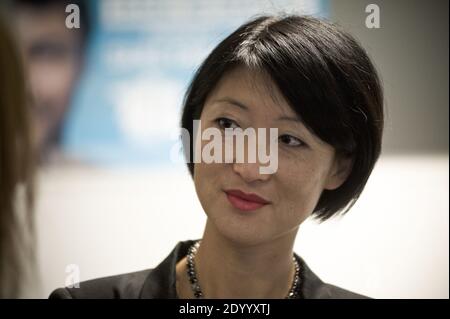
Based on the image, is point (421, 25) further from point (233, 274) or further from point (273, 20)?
point (233, 274)

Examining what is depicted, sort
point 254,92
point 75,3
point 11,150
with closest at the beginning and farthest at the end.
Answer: point 11,150 < point 254,92 < point 75,3

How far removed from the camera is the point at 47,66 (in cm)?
132

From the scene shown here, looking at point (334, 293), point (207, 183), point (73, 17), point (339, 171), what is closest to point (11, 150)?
point (207, 183)

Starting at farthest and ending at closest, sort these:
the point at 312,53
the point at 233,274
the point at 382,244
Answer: the point at 382,244 → the point at 233,274 → the point at 312,53

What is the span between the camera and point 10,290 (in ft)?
3.93

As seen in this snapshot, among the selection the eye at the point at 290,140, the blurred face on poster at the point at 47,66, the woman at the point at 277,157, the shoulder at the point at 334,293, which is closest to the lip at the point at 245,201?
the woman at the point at 277,157

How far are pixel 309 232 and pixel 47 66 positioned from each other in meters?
0.71

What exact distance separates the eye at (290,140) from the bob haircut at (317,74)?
4cm

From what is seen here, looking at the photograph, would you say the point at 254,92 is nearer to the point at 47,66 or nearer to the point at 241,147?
the point at 241,147

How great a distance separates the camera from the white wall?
4.14 feet

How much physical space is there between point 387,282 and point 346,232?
153 millimetres

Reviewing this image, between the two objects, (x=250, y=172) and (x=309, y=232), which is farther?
(x=309, y=232)

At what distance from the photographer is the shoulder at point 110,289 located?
1.17m
